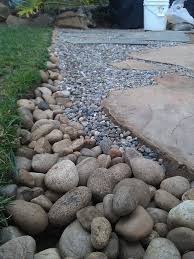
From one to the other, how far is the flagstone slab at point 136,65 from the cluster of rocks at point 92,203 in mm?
1473

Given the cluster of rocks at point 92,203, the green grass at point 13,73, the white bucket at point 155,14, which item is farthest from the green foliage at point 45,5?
the cluster of rocks at point 92,203

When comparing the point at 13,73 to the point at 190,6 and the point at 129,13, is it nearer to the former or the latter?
the point at 129,13

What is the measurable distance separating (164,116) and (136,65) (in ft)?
4.51

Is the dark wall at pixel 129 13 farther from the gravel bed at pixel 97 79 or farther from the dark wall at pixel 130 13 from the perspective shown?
the gravel bed at pixel 97 79

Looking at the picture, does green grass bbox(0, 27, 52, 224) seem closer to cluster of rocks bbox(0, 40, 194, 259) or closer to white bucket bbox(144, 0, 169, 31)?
cluster of rocks bbox(0, 40, 194, 259)

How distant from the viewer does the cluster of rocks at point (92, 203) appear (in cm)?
151

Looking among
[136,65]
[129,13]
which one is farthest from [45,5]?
[136,65]

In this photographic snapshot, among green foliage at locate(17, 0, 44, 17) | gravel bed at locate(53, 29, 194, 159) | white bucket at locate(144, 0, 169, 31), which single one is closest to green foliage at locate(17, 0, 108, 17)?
green foliage at locate(17, 0, 44, 17)

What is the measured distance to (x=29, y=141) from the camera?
88.4 inches

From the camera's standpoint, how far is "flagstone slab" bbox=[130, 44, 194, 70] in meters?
3.79

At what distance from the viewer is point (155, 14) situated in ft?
20.6

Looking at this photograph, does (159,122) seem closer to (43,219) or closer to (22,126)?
(22,126)

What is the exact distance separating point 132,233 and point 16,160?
2.36 ft

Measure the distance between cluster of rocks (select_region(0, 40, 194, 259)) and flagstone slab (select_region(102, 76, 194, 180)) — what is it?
4.4 inches
